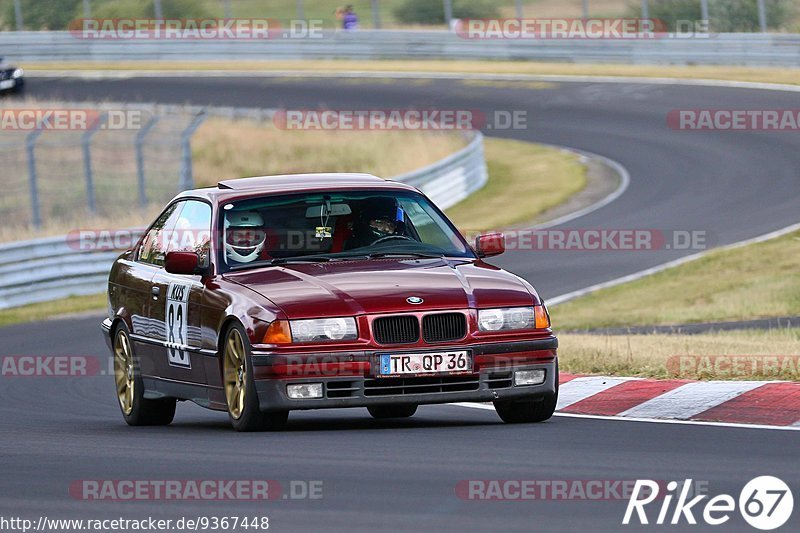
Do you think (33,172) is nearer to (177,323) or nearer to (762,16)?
(177,323)

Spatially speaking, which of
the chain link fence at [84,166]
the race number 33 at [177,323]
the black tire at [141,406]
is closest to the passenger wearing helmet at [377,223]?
the race number 33 at [177,323]

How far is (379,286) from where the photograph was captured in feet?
29.3

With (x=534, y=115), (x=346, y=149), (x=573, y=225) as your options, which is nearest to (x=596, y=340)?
(x=573, y=225)

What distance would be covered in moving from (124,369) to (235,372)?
2.07 m

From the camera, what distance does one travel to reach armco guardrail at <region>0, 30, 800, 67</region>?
40406 millimetres

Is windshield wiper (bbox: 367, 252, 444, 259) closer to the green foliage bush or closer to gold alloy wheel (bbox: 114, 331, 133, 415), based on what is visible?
gold alloy wheel (bbox: 114, 331, 133, 415)

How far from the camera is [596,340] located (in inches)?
554

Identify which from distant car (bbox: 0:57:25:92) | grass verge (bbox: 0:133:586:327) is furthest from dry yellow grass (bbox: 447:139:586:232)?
distant car (bbox: 0:57:25:92)

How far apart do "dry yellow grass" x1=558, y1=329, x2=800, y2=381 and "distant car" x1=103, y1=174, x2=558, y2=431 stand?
1907 mm

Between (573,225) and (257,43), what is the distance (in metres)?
25.8

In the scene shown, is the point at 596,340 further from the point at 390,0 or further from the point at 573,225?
the point at 390,0

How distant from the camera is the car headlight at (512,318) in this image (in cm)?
888

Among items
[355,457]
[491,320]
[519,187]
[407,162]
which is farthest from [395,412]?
[407,162]

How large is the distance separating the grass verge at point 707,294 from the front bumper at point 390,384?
26.0 ft
